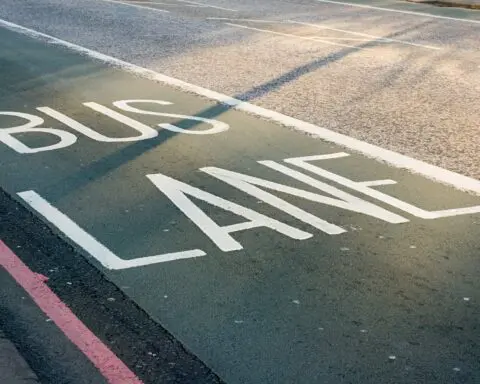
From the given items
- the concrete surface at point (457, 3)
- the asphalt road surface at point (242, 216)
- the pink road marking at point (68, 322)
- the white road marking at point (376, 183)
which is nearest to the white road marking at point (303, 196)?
the asphalt road surface at point (242, 216)

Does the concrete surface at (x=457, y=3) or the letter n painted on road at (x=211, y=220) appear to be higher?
the letter n painted on road at (x=211, y=220)

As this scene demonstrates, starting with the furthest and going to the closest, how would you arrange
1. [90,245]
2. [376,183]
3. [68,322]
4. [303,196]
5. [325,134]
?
[325,134] → [376,183] → [303,196] → [90,245] → [68,322]

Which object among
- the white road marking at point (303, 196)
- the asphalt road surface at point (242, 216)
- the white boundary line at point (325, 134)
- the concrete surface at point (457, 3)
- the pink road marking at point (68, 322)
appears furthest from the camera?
the concrete surface at point (457, 3)

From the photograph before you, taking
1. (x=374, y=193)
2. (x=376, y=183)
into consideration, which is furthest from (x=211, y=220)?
(x=376, y=183)

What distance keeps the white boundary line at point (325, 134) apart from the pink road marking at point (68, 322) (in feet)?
11.5

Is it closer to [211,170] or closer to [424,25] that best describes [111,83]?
[211,170]

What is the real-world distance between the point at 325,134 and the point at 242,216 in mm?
2773

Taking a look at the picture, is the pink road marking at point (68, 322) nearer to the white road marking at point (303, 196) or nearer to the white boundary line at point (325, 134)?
the white road marking at point (303, 196)

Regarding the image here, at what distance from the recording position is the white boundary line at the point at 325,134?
24.7 ft

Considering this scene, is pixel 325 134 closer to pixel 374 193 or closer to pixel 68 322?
pixel 374 193

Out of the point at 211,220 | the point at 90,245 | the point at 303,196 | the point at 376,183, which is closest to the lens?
the point at 90,245

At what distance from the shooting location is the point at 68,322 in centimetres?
475

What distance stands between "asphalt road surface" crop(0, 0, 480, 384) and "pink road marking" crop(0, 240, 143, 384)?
2cm

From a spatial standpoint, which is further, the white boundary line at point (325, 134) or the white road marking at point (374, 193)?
the white boundary line at point (325, 134)
